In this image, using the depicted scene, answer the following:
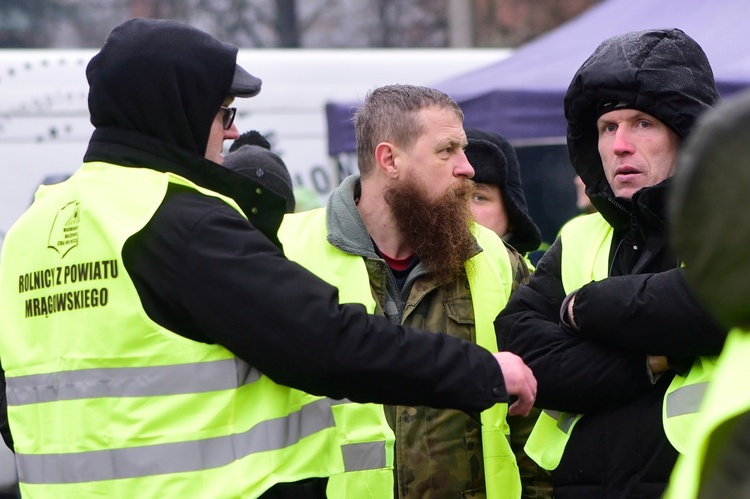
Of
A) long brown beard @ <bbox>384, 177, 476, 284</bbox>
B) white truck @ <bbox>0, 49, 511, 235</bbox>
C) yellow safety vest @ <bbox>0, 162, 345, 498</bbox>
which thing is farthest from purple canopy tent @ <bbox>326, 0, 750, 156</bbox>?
yellow safety vest @ <bbox>0, 162, 345, 498</bbox>

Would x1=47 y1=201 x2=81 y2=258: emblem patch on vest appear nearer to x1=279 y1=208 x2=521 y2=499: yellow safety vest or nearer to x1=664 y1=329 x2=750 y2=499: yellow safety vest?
x1=279 y1=208 x2=521 y2=499: yellow safety vest

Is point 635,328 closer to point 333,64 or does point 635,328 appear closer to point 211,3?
point 333,64

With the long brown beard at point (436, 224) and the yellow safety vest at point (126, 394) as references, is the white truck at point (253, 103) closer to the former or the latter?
the long brown beard at point (436, 224)

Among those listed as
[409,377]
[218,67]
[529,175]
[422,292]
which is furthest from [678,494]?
[529,175]

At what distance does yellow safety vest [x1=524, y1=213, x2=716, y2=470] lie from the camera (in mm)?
2916

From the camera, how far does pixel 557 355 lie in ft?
10.2

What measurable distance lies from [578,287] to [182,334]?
3.68ft

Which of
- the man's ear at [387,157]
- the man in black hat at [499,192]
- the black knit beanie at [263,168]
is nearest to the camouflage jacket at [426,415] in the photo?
the man's ear at [387,157]

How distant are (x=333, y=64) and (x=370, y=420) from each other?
585 centimetres

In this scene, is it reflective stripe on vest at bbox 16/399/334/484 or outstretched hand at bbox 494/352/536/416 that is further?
outstretched hand at bbox 494/352/536/416

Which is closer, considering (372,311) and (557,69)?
(372,311)

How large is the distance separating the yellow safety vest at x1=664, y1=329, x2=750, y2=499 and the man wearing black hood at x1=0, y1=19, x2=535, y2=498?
4.08 feet

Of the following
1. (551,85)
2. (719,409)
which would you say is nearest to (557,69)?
(551,85)

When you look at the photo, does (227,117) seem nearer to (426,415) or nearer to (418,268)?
(418,268)
